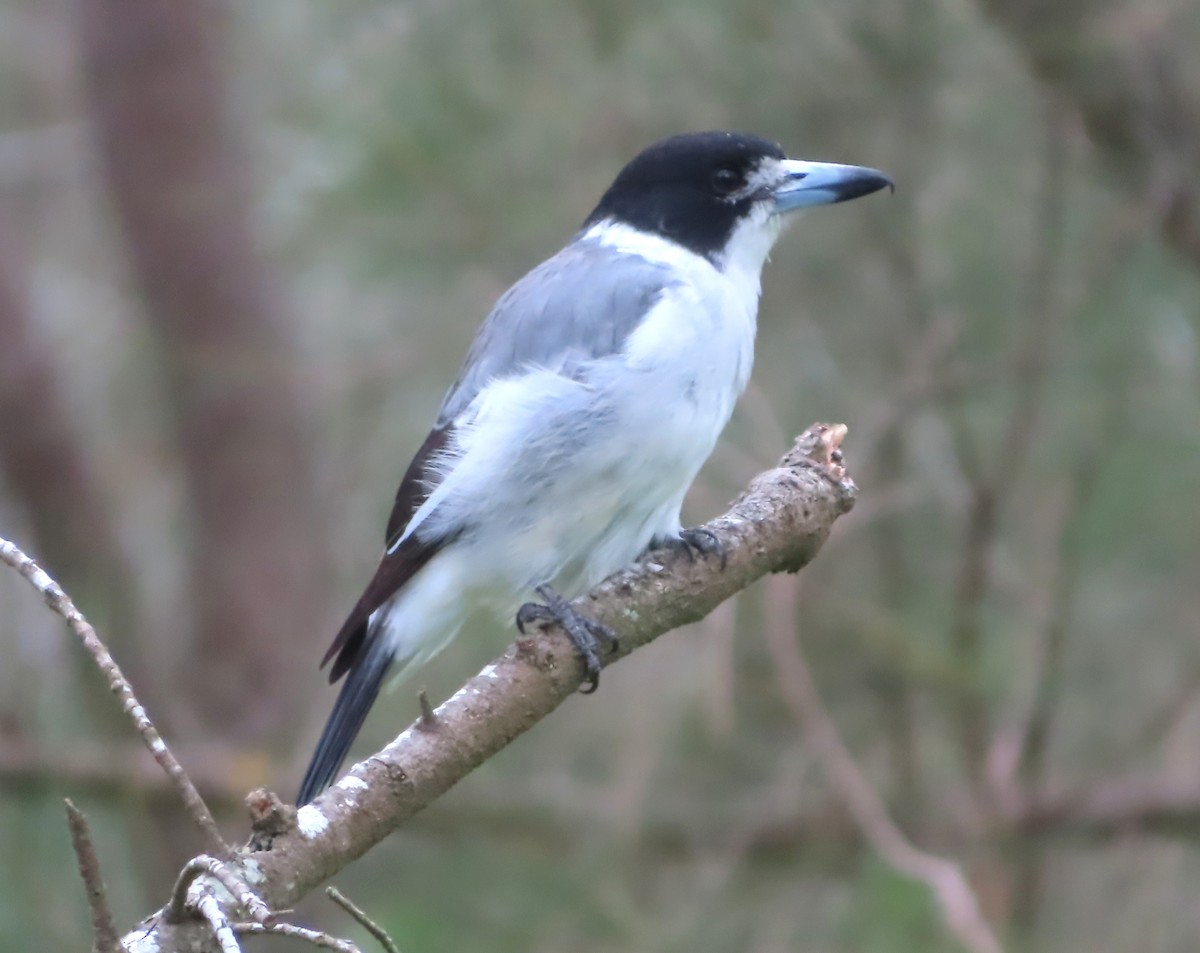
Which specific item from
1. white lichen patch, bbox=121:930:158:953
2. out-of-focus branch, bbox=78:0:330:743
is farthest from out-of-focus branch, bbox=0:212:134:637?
white lichen patch, bbox=121:930:158:953

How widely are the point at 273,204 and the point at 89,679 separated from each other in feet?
4.21

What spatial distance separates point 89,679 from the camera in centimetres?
391

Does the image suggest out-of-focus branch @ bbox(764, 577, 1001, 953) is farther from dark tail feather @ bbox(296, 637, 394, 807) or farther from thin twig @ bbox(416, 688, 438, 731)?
thin twig @ bbox(416, 688, 438, 731)

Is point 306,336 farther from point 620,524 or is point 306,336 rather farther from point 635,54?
point 620,524

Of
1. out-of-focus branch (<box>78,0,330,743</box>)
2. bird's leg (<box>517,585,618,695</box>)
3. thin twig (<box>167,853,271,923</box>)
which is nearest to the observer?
thin twig (<box>167,853,271,923</box>)

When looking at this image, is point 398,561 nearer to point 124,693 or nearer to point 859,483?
point 124,693

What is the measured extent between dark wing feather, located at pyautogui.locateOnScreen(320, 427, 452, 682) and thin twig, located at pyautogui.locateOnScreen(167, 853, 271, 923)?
3.00 ft

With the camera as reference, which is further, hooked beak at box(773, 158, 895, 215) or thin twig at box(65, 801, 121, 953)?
hooked beak at box(773, 158, 895, 215)

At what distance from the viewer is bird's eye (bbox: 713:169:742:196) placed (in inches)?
101

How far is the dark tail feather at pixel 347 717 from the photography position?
204 cm

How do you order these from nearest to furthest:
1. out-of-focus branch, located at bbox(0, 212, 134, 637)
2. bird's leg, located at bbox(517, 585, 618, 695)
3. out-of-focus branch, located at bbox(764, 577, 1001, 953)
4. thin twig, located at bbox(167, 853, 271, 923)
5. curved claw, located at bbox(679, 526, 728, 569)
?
thin twig, located at bbox(167, 853, 271, 923), bird's leg, located at bbox(517, 585, 618, 695), curved claw, located at bbox(679, 526, 728, 569), out-of-focus branch, located at bbox(764, 577, 1001, 953), out-of-focus branch, located at bbox(0, 212, 134, 637)

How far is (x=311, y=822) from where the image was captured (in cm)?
139

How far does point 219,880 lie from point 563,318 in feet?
4.32

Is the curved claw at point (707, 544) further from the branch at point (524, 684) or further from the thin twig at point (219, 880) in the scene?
the thin twig at point (219, 880)
